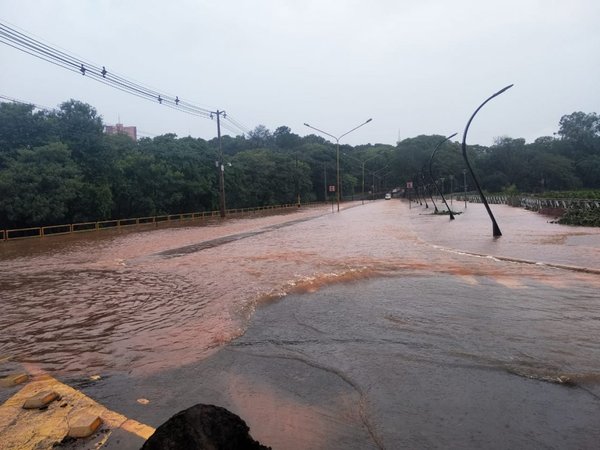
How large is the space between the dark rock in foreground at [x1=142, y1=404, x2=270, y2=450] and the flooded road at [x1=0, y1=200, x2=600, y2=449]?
81 centimetres

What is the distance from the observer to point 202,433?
2.61 meters

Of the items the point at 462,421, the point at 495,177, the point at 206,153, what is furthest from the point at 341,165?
the point at 462,421

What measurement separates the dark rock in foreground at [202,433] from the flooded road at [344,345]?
0.81 meters

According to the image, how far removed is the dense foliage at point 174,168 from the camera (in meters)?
28.8

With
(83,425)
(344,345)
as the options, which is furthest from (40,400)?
(344,345)

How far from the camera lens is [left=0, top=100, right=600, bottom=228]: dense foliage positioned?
94.3 feet

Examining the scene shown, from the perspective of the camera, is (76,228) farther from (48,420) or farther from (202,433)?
(202,433)

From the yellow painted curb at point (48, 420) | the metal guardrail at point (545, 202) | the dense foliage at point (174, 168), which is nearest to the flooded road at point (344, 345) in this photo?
the yellow painted curb at point (48, 420)

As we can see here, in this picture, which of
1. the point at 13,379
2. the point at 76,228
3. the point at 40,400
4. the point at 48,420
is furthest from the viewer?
the point at 76,228

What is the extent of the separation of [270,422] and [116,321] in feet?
13.5

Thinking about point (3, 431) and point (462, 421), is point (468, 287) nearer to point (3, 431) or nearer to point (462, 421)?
point (462, 421)

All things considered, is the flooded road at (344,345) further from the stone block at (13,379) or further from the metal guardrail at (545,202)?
the metal guardrail at (545,202)

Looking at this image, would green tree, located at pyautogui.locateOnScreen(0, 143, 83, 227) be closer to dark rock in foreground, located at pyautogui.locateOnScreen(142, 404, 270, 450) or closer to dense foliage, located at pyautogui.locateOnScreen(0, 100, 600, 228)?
dense foliage, located at pyautogui.locateOnScreen(0, 100, 600, 228)

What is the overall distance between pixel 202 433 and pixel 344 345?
307cm
